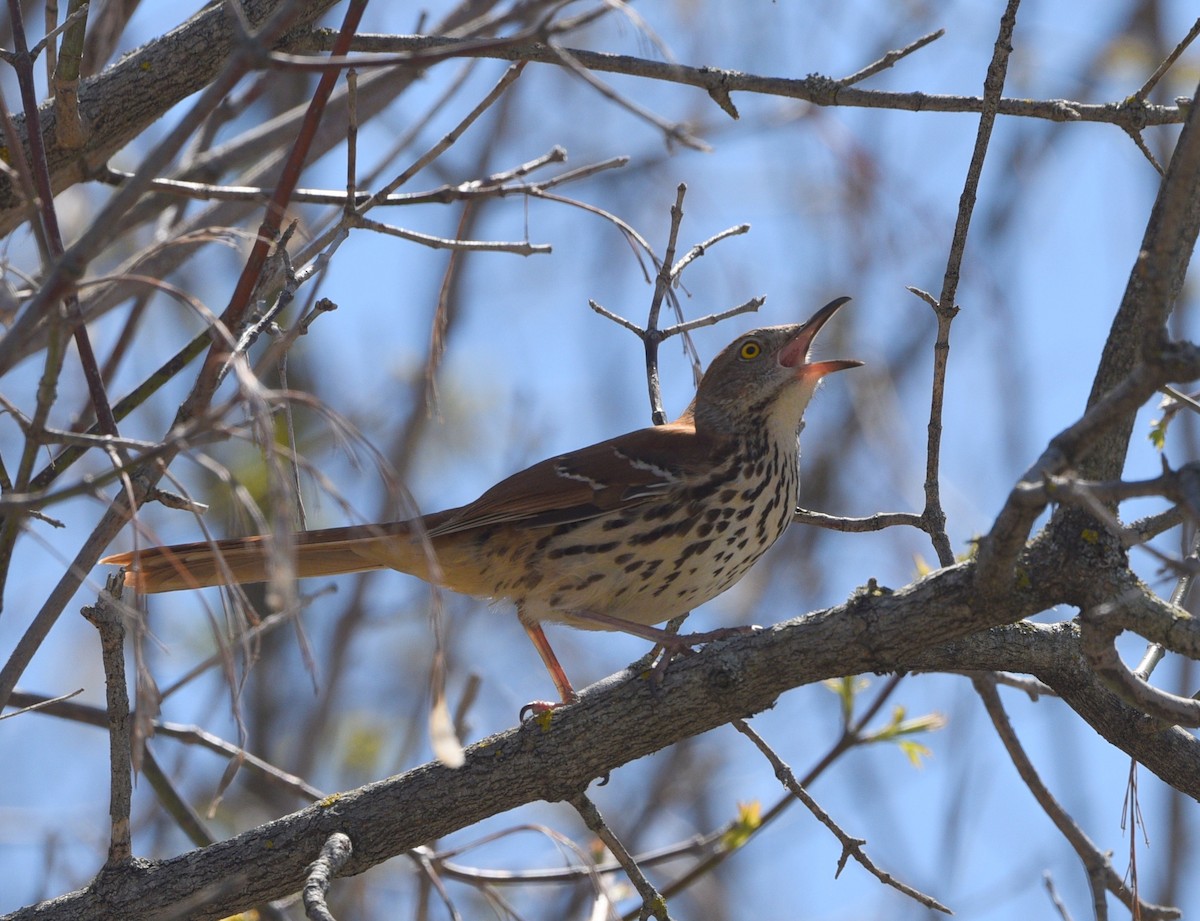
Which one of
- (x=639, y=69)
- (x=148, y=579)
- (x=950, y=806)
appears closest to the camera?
(x=639, y=69)

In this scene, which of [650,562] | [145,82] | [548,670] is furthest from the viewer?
[548,670]

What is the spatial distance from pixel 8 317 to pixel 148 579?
0.78 meters

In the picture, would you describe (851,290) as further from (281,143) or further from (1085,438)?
(1085,438)

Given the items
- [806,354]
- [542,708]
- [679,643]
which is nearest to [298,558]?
[542,708]

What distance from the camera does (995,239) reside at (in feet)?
28.8

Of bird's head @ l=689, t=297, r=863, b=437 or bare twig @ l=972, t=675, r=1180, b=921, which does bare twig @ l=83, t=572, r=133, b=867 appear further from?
bird's head @ l=689, t=297, r=863, b=437

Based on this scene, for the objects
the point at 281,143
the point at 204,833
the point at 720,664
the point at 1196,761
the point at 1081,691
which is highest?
the point at 281,143

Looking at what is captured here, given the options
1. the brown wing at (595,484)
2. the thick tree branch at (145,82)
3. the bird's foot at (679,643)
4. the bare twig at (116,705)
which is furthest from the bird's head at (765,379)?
the bare twig at (116,705)

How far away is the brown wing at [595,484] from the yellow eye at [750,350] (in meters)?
0.46

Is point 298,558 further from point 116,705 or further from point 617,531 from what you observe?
point 116,705

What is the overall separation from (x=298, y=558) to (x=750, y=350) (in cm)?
160

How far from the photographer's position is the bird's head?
406 cm

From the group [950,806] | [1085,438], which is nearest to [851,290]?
[950,806]

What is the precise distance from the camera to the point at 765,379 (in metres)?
4.16
